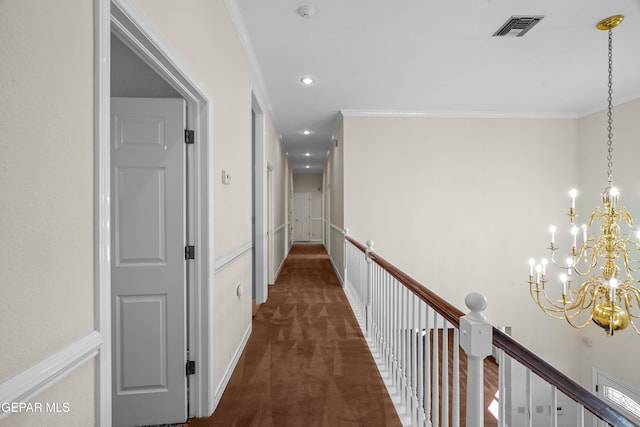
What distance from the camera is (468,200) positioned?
497 centimetres

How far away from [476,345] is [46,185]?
134 cm

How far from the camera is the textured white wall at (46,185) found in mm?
635

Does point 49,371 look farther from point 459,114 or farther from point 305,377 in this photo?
point 459,114

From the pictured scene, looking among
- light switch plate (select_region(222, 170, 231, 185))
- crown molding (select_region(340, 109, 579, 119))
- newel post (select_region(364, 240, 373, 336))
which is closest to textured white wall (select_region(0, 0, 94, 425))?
light switch plate (select_region(222, 170, 231, 185))

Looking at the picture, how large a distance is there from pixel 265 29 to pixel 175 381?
8.98 feet

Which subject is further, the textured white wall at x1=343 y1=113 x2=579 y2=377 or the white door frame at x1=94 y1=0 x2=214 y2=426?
the textured white wall at x1=343 y1=113 x2=579 y2=377

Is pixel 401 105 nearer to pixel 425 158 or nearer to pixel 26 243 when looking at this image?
pixel 425 158

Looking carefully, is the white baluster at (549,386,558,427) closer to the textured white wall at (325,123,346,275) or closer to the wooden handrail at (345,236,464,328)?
the wooden handrail at (345,236,464,328)

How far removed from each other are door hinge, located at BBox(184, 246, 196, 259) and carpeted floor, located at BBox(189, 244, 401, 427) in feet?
3.25

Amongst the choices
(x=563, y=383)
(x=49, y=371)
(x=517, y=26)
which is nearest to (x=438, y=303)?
(x=563, y=383)

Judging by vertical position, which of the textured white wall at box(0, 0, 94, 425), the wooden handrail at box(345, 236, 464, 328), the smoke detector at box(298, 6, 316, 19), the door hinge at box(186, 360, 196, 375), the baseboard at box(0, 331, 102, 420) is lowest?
the door hinge at box(186, 360, 196, 375)

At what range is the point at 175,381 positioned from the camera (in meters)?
1.87

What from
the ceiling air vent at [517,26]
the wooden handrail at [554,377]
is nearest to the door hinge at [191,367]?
the wooden handrail at [554,377]

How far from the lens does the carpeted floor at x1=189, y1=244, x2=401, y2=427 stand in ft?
6.40
